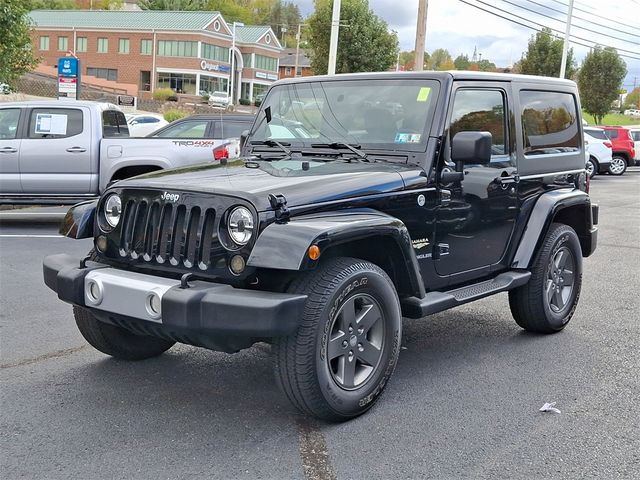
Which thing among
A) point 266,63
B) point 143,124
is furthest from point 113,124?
point 266,63

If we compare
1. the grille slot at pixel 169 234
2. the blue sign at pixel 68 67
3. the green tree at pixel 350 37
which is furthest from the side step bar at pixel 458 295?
the green tree at pixel 350 37

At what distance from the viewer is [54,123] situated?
1113 centimetres

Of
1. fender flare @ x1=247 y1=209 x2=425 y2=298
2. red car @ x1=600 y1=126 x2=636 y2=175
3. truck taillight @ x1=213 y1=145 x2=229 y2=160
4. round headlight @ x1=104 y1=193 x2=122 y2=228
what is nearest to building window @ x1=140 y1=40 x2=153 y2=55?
red car @ x1=600 y1=126 x2=636 y2=175

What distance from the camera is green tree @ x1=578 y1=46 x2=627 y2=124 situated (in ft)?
152

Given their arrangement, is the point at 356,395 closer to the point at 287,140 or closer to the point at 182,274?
the point at 182,274

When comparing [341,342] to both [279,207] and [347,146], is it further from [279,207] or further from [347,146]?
[347,146]

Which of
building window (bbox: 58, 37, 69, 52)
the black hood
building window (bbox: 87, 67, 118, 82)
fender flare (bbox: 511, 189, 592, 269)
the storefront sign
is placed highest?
building window (bbox: 58, 37, 69, 52)

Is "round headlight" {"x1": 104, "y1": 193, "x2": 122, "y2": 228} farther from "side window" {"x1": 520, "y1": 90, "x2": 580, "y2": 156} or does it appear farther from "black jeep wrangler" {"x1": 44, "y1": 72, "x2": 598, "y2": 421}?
"side window" {"x1": 520, "y1": 90, "x2": 580, "y2": 156}

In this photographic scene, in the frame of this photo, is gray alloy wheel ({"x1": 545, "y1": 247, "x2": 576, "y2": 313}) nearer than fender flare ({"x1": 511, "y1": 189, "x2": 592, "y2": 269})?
No

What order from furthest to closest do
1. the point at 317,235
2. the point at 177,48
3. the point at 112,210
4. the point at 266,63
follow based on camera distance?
the point at 266,63 < the point at 177,48 < the point at 112,210 < the point at 317,235

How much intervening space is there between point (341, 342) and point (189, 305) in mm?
870

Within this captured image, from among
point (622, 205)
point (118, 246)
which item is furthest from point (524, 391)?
point (622, 205)

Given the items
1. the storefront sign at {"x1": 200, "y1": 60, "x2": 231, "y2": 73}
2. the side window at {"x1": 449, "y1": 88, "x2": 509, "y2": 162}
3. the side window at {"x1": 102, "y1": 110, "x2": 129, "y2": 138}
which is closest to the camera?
the side window at {"x1": 449, "y1": 88, "x2": 509, "y2": 162}

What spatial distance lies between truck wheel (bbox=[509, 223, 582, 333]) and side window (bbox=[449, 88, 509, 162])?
2.70ft
